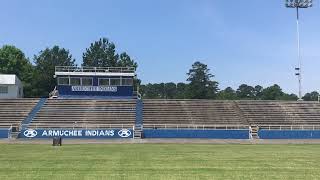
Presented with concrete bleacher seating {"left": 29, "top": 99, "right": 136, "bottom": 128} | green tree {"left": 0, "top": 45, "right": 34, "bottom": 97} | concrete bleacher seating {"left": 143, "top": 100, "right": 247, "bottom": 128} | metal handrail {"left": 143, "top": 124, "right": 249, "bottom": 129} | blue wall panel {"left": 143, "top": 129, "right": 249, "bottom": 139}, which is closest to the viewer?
blue wall panel {"left": 143, "top": 129, "right": 249, "bottom": 139}

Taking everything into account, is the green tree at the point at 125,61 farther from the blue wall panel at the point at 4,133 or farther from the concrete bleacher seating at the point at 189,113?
the blue wall panel at the point at 4,133

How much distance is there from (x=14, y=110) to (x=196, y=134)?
24.2 meters

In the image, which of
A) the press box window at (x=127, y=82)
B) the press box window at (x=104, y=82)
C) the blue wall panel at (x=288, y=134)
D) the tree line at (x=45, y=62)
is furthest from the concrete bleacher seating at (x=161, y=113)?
the tree line at (x=45, y=62)

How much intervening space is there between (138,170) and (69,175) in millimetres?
2963

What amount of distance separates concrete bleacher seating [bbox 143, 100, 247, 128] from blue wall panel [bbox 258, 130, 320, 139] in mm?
5651

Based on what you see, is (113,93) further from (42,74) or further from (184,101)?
(42,74)

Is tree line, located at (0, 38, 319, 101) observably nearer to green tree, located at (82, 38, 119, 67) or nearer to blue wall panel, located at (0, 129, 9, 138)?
green tree, located at (82, 38, 119, 67)

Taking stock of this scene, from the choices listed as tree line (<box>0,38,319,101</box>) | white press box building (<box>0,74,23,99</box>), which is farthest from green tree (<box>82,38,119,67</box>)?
white press box building (<box>0,74,23,99</box>)

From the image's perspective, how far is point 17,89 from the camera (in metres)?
79.2

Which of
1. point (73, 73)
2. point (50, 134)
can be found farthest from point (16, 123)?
point (73, 73)

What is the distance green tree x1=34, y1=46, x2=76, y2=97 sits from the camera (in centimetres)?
11000

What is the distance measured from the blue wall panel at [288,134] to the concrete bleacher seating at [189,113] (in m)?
5.65

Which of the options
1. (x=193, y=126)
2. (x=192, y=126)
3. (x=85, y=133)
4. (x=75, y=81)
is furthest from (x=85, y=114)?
(x=193, y=126)

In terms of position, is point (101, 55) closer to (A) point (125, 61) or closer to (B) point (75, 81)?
(A) point (125, 61)
